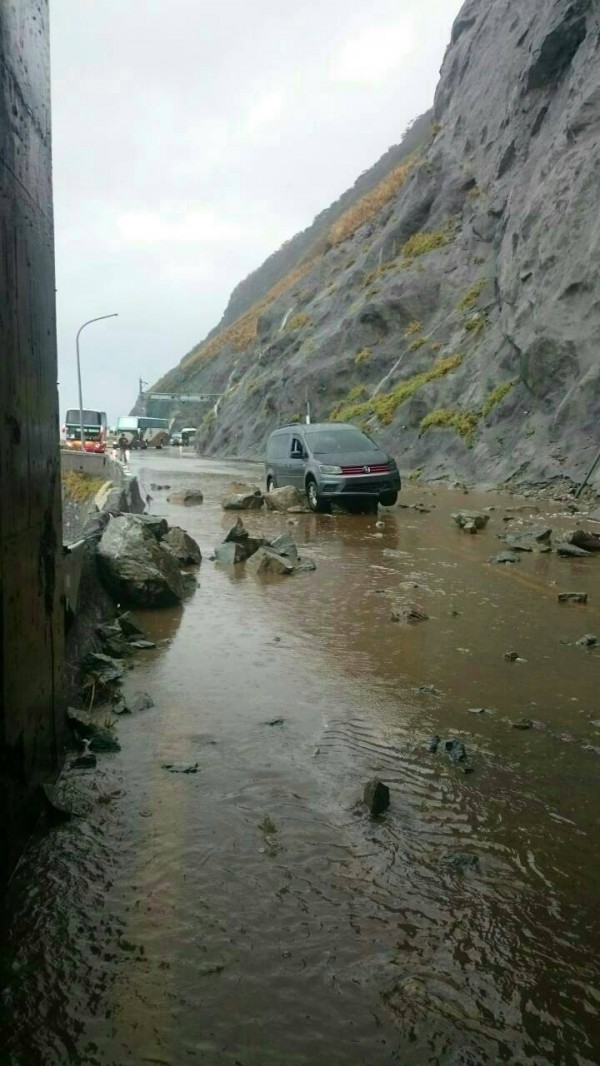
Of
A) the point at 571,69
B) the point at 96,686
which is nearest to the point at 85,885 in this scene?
the point at 96,686

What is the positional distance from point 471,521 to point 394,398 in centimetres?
2027

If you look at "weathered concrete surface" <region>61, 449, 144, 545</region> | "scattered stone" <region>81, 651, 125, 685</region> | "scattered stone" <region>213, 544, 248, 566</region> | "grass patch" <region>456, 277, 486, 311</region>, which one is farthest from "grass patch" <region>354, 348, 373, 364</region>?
"scattered stone" <region>81, 651, 125, 685</region>

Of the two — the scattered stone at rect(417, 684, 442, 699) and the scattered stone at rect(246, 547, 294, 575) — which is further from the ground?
the scattered stone at rect(417, 684, 442, 699)

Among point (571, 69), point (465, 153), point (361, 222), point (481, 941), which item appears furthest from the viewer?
point (361, 222)

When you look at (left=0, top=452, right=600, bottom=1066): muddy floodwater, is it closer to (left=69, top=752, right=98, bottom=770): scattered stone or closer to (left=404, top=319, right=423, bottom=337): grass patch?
(left=69, top=752, right=98, bottom=770): scattered stone

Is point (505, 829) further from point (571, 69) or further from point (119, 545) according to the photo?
point (571, 69)

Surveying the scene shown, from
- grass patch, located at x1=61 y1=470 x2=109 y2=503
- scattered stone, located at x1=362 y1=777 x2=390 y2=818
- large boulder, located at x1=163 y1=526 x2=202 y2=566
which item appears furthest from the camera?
grass patch, located at x1=61 y1=470 x2=109 y2=503

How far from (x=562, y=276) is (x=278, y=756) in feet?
75.8

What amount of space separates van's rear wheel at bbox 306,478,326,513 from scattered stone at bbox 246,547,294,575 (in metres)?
6.34

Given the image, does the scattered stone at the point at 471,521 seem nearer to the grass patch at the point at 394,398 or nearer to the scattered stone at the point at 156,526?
the scattered stone at the point at 156,526

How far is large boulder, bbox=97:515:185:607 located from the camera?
26.2 ft

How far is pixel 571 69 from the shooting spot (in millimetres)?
28391

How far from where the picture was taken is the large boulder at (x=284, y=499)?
17875 mm

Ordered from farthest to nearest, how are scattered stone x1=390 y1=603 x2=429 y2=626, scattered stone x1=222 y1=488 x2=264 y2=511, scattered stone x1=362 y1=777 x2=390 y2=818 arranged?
scattered stone x1=222 y1=488 x2=264 y2=511 → scattered stone x1=390 y1=603 x2=429 y2=626 → scattered stone x1=362 y1=777 x2=390 y2=818
